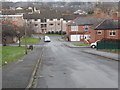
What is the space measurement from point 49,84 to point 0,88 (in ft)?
8.46

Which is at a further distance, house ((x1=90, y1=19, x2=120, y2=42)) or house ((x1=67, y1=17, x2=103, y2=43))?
house ((x1=67, y1=17, x2=103, y2=43))

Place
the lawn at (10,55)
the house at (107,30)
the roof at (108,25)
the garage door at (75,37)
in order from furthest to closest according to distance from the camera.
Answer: the garage door at (75,37)
the house at (107,30)
the roof at (108,25)
the lawn at (10,55)

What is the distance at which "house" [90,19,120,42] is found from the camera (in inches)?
2346

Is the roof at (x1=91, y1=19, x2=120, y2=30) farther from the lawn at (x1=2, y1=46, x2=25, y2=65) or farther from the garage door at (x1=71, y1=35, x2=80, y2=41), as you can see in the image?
the lawn at (x1=2, y1=46, x2=25, y2=65)

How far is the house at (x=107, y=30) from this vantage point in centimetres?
5959

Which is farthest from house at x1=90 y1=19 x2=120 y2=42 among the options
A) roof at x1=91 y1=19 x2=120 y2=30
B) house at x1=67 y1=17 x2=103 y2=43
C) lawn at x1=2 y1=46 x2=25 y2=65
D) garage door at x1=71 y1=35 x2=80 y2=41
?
lawn at x1=2 y1=46 x2=25 y2=65

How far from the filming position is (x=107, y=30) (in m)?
61.3

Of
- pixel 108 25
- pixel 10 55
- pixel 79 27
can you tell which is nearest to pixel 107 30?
pixel 108 25

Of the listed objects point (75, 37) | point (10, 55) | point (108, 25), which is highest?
point (108, 25)

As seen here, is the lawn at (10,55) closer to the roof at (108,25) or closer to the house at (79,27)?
the roof at (108,25)

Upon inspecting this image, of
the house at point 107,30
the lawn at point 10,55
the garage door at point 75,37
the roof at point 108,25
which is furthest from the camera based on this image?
the garage door at point 75,37

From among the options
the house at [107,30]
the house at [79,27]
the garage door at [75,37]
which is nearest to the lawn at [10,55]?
the house at [107,30]

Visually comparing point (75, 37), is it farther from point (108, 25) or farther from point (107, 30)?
point (108, 25)

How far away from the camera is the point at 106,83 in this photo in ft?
39.4
